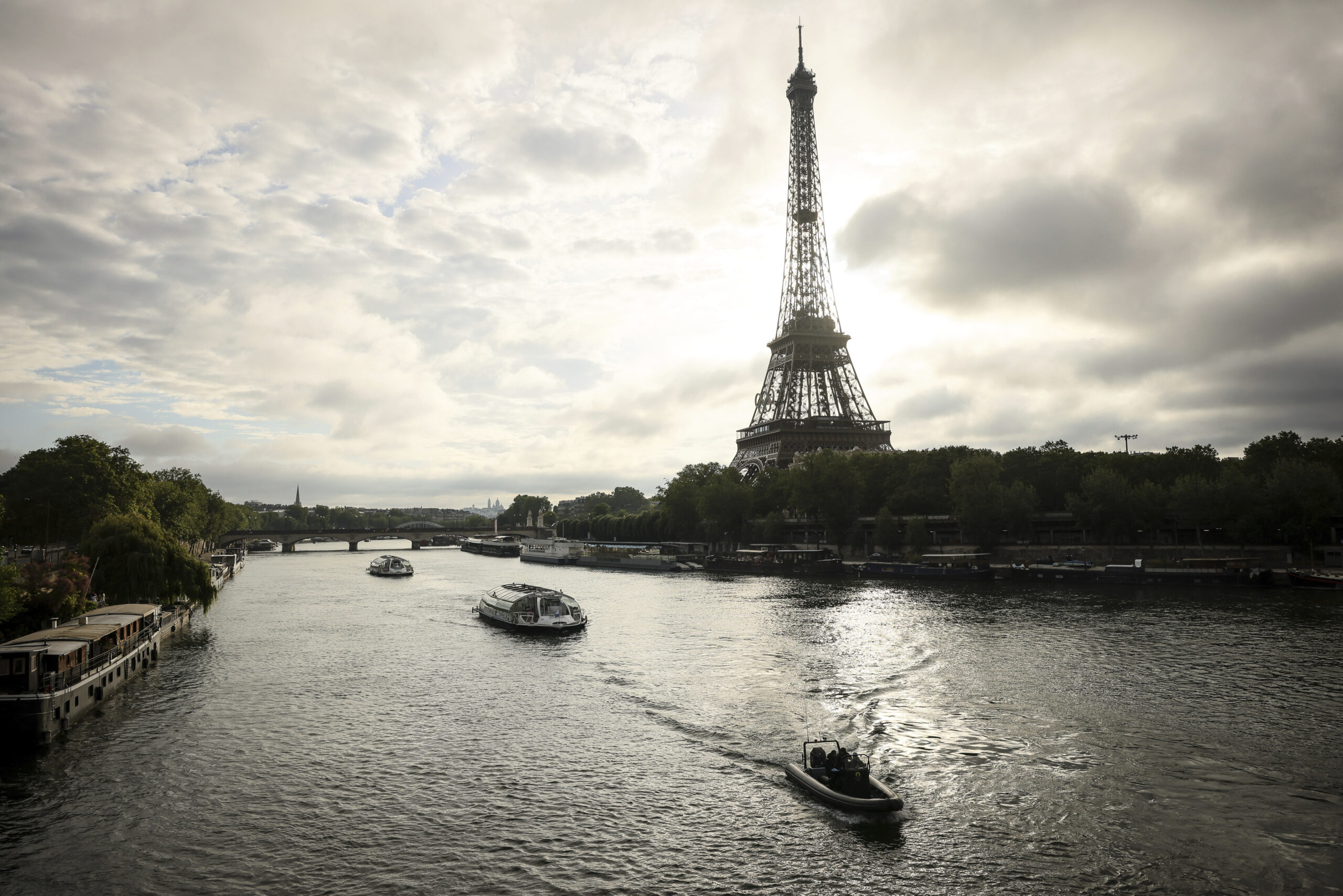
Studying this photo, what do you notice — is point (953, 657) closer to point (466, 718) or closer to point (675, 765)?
point (675, 765)

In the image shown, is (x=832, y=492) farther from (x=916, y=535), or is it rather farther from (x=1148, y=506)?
(x=1148, y=506)

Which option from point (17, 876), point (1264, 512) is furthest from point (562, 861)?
point (1264, 512)

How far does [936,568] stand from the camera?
103 m

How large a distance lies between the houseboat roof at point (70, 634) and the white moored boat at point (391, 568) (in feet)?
267

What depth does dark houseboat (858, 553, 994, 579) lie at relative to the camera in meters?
99.9

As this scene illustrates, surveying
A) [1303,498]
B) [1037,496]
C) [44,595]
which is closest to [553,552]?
[1037,496]

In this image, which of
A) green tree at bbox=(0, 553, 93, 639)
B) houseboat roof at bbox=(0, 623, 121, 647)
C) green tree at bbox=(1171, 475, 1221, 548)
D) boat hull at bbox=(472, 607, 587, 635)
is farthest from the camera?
green tree at bbox=(1171, 475, 1221, 548)

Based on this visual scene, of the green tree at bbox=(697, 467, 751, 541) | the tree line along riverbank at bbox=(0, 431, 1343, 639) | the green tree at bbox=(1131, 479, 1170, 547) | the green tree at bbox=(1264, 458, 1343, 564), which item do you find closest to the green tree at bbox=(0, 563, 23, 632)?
the tree line along riverbank at bbox=(0, 431, 1343, 639)

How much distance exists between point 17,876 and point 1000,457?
124 meters

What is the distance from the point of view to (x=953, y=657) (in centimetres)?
4866

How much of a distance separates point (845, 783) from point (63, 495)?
91594mm

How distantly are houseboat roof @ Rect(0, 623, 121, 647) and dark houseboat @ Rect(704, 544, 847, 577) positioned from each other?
86555 mm

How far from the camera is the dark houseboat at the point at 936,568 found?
3934 inches

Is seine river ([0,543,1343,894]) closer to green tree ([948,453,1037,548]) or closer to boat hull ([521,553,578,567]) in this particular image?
green tree ([948,453,1037,548])
